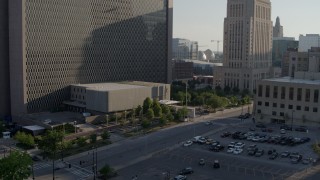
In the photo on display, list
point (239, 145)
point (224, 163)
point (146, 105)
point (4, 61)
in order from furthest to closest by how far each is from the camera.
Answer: point (146, 105), point (4, 61), point (239, 145), point (224, 163)

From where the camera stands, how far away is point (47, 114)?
3083 inches

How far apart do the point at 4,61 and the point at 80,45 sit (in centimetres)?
1658

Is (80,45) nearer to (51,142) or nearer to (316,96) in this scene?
(51,142)

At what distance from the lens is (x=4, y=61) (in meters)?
76.0

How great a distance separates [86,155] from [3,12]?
119 feet

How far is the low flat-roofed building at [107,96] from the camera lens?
7633 centimetres

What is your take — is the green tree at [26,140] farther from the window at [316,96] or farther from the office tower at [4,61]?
the window at [316,96]

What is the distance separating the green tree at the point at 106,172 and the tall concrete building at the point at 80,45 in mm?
35976

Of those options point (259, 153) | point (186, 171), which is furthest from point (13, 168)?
point (259, 153)

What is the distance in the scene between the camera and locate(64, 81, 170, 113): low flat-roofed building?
76331 mm

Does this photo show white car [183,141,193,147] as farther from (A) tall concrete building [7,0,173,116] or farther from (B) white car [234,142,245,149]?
(A) tall concrete building [7,0,173,116]

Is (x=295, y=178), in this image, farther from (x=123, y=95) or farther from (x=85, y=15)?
(x=85, y=15)

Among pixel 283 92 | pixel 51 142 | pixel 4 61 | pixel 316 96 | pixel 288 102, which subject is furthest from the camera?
pixel 283 92

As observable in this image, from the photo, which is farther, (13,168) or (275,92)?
(275,92)
